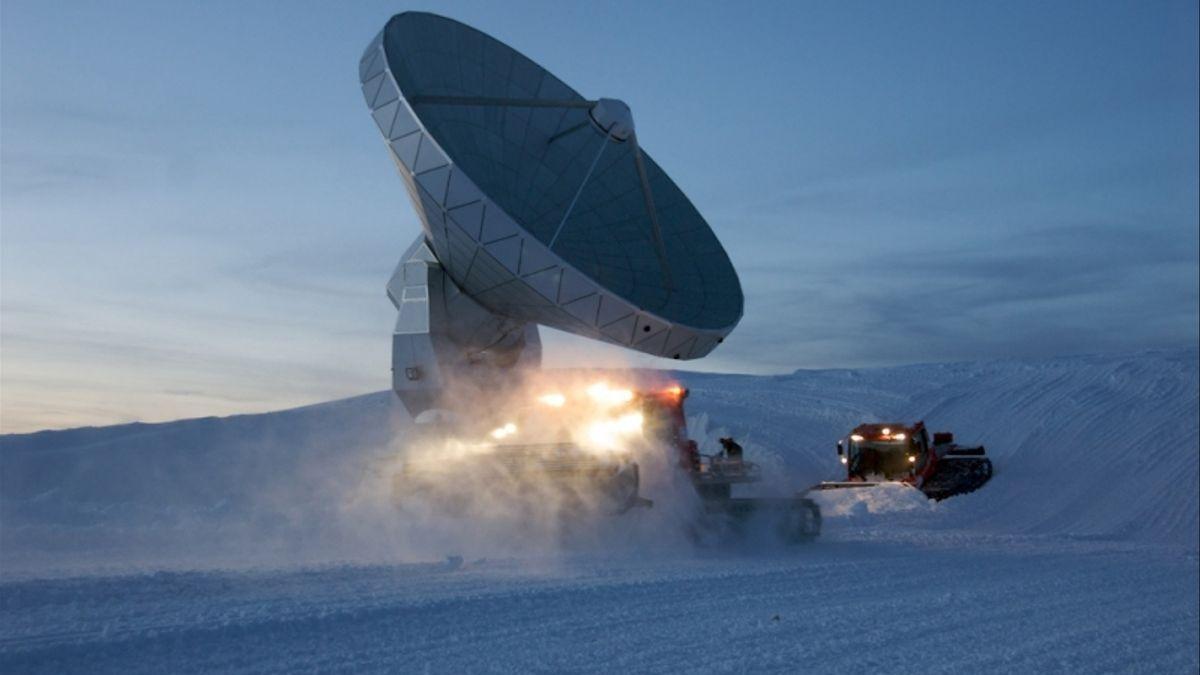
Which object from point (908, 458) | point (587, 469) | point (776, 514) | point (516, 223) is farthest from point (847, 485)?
point (516, 223)

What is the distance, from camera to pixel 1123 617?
12.2 meters

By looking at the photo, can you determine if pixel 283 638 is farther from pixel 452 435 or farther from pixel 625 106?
pixel 625 106

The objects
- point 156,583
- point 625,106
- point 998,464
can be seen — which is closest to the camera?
point 156,583

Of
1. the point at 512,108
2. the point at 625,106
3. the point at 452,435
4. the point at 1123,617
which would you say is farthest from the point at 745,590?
the point at 512,108

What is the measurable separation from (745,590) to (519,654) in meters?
4.27

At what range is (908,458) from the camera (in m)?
30.9

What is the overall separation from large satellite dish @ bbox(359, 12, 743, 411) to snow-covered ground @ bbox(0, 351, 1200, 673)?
271 centimetres

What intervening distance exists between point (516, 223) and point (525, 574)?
454 cm

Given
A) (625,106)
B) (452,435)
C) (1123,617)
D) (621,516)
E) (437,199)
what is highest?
(625,106)

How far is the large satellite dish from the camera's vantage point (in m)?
15.0

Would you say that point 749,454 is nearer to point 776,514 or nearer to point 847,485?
point 847,485

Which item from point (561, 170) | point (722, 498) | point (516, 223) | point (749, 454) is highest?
point (561, 170)

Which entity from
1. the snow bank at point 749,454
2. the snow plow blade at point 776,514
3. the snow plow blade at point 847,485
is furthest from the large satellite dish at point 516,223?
the snow plow blade at point 847,485

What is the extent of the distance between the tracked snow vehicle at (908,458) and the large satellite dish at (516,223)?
12.9 m
